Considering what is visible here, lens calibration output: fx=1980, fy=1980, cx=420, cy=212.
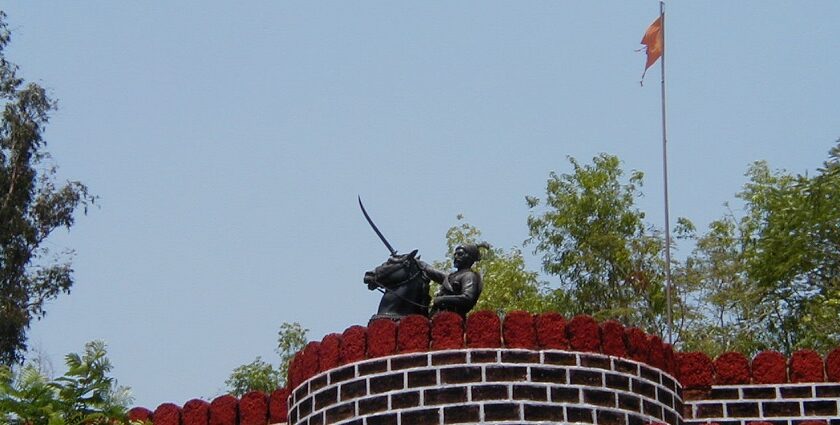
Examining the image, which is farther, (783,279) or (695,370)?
(783,279)

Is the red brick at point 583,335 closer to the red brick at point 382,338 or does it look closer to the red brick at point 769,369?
the red brick at point 382,338

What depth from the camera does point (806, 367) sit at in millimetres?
17734

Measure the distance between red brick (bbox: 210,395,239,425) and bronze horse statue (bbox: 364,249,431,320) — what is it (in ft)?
5.58

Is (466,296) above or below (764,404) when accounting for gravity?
above

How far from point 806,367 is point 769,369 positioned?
332 mm

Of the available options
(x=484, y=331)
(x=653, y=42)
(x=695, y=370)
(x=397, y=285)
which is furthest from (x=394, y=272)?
(x=653, y=42)

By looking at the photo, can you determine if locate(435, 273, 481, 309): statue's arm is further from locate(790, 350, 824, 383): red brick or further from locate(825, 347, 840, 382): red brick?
locate(825, 347, 840, 382): red brick

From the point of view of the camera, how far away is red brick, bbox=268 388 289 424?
60.4ft

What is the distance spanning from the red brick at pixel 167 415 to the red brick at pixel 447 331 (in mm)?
3094

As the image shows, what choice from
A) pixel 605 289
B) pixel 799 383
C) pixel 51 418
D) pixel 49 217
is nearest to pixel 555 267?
pixel 605 289

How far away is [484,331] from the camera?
661 inches

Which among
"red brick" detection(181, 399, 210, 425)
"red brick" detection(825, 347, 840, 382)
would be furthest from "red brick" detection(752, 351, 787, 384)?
"red brick" detection(181, 399, 210, 425)

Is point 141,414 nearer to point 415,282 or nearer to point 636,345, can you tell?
point 415,282

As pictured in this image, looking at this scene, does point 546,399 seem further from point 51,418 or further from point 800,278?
point 800,278
